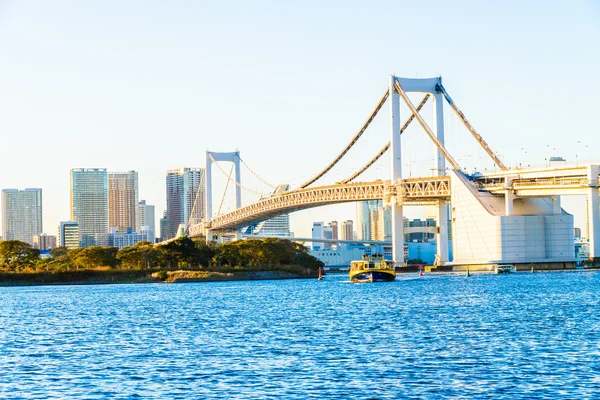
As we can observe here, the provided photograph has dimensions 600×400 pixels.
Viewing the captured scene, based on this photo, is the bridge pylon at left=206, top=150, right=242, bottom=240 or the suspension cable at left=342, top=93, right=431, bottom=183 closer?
the suspension cable at left=342, top=93, right=431, bottom=183

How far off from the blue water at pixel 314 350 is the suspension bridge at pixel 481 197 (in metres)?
31.7

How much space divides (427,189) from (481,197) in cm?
484

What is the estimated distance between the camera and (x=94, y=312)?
4316 cm

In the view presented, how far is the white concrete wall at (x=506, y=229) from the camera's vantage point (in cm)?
7800

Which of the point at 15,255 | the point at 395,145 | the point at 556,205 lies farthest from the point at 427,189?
the point at 15,255

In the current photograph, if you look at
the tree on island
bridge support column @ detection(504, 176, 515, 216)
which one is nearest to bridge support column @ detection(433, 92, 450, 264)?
bridge support column @ detection(504, 176, 515, 216)

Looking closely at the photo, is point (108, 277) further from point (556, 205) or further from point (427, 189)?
point (556, 205)

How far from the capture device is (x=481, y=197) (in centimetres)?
7938

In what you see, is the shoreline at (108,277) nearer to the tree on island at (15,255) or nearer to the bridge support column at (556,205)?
the tree on island at (15,255)

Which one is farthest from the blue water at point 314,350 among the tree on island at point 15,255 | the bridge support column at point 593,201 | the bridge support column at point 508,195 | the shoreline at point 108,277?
the tree on island at point 15,255

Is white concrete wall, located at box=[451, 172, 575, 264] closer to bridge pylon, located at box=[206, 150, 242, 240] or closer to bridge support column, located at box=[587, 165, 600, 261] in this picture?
bridge support column, located at box=[587, 165, 600, 261]

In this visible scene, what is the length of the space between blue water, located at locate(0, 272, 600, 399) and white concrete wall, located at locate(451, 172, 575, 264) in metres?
33.5

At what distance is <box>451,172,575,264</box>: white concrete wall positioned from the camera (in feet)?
256

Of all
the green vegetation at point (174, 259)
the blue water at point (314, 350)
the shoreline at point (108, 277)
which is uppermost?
the green vegetation at point (174, 259)
